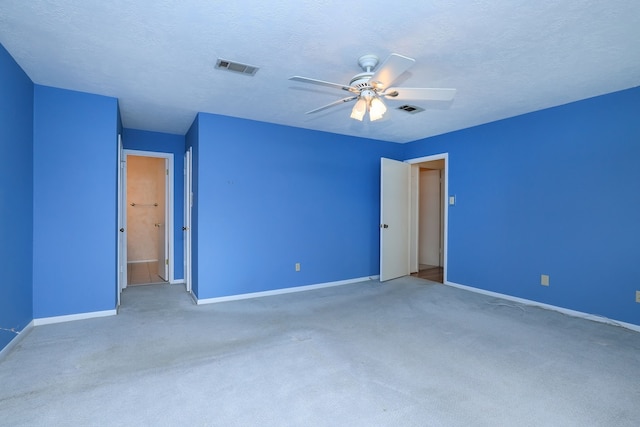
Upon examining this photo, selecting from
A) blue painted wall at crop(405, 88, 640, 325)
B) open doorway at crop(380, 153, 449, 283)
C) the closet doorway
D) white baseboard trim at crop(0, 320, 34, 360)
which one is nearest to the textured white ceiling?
blue painted wall at crop(405, 88, 640, 325)

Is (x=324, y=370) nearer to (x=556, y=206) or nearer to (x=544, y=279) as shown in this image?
(x=544, y=279)

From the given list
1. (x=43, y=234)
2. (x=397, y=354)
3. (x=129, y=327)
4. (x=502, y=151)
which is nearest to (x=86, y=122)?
(x=43, y=234)

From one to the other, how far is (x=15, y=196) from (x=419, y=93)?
3.55 metres

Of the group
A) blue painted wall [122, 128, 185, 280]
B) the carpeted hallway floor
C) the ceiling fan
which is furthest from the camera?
A: blue painted wall [122, 128, 185, 280]

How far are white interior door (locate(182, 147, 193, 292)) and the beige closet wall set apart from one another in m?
2.70

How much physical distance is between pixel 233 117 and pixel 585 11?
3.51 metres

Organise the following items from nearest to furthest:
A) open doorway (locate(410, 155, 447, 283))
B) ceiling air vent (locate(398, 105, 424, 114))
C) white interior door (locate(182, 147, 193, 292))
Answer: ceiling air vent (locate(398, 105, 424, 114)) → white interior door (locate(182, 147, 193, 292)) → open doorway (locate(410, 155, 447, 283))

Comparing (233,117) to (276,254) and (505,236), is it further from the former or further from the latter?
(505,236)

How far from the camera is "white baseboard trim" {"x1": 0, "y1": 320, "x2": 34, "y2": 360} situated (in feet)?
8.00

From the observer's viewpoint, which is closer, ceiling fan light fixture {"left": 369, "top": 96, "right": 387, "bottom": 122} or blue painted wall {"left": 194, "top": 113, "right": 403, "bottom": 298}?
ceiling fan light fixture {"left": 369, "top": 96, "right": 387, "bottom": 122}

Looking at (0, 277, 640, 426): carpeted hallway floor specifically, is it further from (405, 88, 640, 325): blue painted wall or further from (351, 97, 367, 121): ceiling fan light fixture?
(351, 97, 367, 121): ceiling fan light fixture

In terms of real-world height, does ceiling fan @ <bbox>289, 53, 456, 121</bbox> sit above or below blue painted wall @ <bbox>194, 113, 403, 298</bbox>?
above

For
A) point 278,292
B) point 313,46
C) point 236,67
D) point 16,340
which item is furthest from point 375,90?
point 16,340

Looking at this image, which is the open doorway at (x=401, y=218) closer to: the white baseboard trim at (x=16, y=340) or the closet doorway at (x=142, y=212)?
the white baseboard trim at (x=16, y=340)
